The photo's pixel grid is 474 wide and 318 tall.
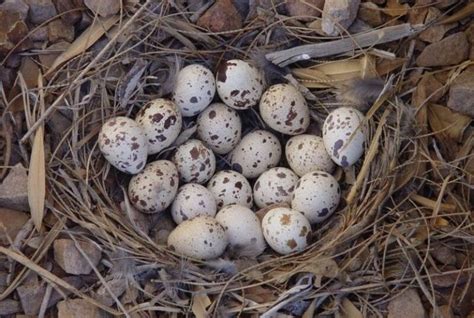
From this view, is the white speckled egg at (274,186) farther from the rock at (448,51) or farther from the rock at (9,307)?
the rock at (9,307)

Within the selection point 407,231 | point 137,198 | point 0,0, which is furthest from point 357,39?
point 0,0

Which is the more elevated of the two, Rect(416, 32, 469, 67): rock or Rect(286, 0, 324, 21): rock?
Rect(286, 0, 324, 21): rock

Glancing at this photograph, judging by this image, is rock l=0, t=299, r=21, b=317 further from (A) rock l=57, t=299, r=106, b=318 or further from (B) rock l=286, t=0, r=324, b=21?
(B) rock l=286, t=0, r=324, b=21

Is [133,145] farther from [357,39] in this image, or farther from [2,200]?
[357,39]

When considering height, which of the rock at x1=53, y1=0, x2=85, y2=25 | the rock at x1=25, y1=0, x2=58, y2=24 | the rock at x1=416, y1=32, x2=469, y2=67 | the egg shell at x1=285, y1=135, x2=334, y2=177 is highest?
the rock at x1=25, y1=0, x2=58, y2=24

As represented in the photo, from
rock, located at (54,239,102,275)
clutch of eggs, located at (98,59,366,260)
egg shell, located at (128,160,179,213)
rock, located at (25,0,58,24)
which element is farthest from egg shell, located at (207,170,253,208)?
rock, located at (25,0,58,24)

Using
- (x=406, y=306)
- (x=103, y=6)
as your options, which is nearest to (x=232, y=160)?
(x=103, y=6)

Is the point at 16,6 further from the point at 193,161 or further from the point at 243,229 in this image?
the point at 243,229
